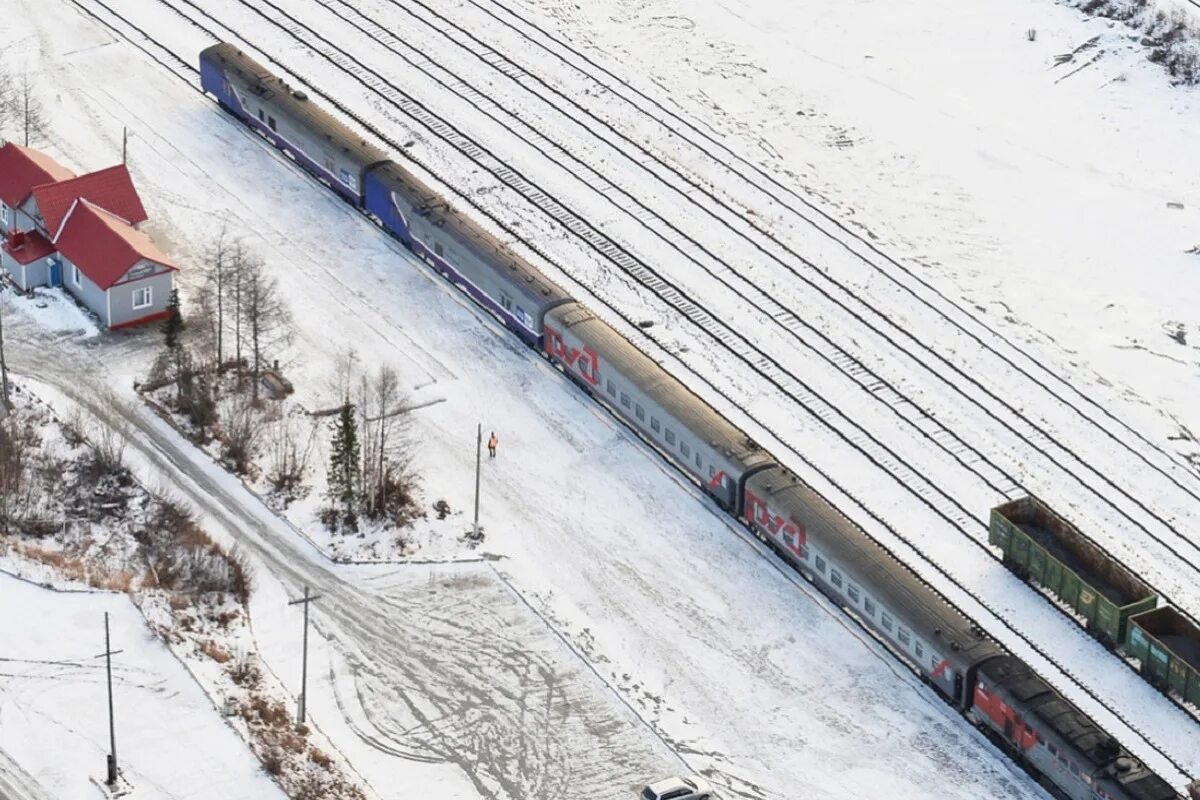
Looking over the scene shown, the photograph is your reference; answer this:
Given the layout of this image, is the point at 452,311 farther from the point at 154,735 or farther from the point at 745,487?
the point at 154,735

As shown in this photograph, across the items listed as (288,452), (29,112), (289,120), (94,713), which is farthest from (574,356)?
(29,112)

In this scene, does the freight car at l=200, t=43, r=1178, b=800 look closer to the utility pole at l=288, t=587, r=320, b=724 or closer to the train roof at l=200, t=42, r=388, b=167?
the train roof at l=200, t=42, r=388, b=167

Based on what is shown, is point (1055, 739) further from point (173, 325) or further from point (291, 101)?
point (291, 101)

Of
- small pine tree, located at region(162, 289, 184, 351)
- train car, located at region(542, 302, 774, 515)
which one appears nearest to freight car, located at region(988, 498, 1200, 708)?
train car, located at region(542, 302, 774, 515)

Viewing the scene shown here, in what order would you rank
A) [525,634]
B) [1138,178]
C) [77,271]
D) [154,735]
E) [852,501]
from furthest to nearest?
[1138,178] → [77,271] → [852,501] → [525,634] → [154,735]

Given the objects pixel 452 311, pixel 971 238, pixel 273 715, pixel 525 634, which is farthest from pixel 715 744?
pixel 971 238

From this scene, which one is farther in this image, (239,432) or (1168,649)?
(239,432)
